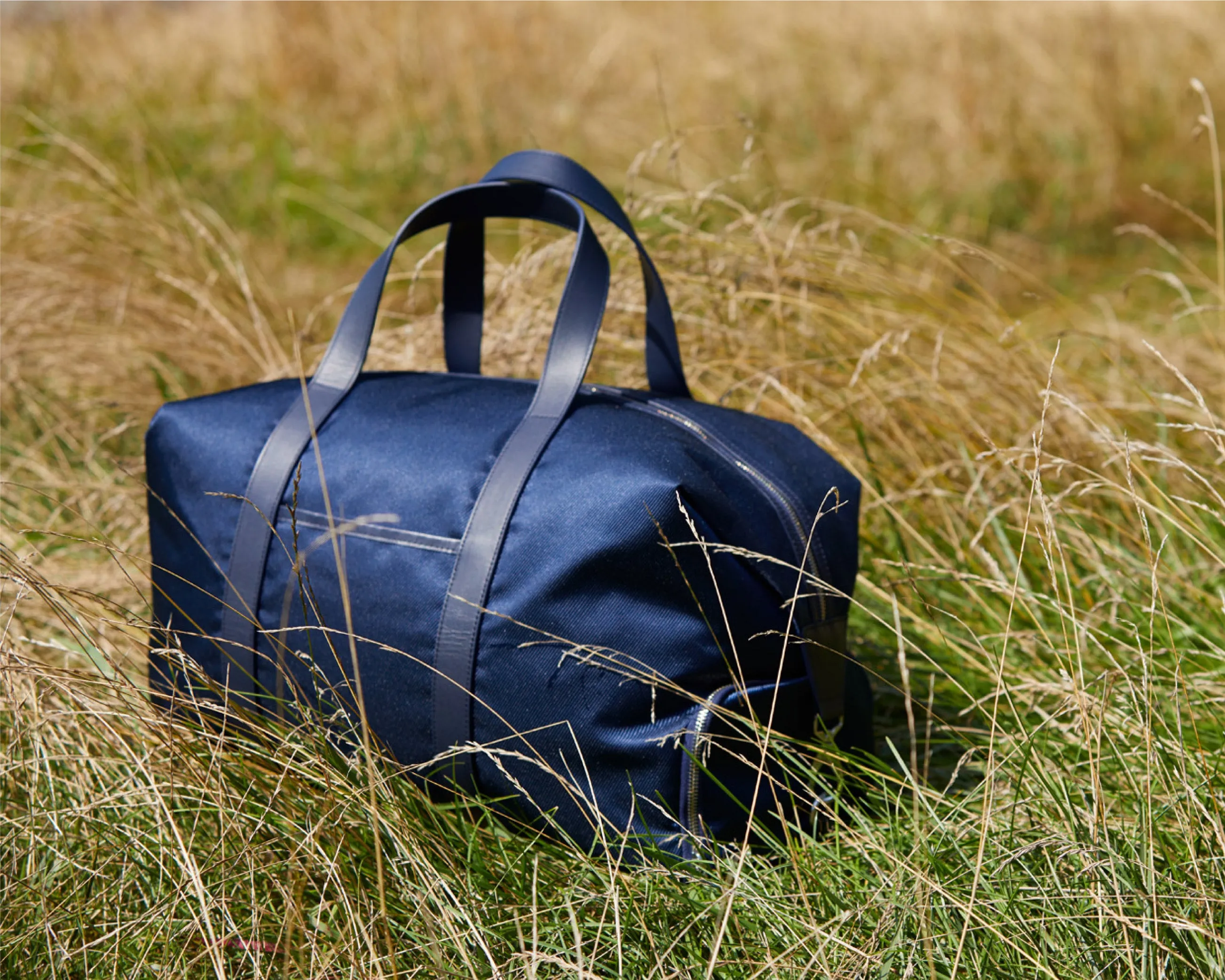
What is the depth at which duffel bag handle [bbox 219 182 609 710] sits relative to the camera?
1.34 meters

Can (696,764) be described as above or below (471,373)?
below

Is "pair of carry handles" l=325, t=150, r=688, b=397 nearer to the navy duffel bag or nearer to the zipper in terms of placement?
the navy duffel bag

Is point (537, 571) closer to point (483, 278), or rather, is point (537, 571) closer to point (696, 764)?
point (696, 764)

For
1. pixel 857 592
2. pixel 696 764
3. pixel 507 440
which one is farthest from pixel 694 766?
pixel 857 592

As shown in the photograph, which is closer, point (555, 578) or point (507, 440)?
point (555, 578)

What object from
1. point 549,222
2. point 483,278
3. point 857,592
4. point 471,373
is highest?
point 549,222

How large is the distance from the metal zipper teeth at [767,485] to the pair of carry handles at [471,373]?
15 cm

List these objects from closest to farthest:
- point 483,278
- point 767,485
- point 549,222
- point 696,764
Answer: point 696,764 → point 767,485 → point 549,222 → point 483,278

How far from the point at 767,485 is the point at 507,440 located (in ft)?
1.12

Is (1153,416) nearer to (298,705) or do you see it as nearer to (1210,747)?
(1210,747)

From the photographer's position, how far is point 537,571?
132 cm

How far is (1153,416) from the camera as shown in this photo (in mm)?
2391

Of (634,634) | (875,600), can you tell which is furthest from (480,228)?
(875,600)

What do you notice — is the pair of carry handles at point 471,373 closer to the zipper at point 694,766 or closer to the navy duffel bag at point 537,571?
the navy duffel bag at point 537,571
